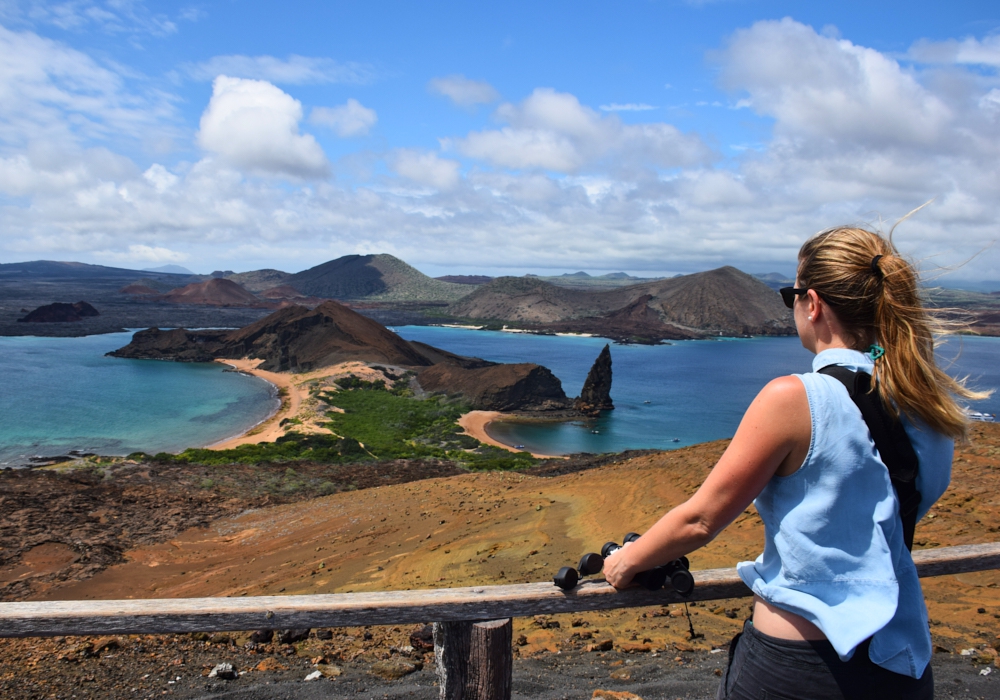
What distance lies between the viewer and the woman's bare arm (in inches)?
58.0

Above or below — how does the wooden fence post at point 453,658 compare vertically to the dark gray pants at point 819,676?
below

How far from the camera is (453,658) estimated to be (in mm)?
2430

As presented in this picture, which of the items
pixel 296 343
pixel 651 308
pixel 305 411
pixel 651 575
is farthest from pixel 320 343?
pixel 651 308

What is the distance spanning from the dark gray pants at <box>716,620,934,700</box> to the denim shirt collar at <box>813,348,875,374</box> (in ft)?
2.21

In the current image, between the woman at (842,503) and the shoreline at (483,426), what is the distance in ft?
112

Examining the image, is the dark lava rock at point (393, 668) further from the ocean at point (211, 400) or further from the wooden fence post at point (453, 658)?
the ocean at point (211, 400)

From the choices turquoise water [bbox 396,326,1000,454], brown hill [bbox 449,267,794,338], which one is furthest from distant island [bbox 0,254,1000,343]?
turquoise water [bbox 396,326,1000,454]

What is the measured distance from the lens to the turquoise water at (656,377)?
45575mm

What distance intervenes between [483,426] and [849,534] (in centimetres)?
4349

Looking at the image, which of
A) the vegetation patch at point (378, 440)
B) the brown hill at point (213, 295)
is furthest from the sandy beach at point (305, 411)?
the brown hill at point (213, 295)

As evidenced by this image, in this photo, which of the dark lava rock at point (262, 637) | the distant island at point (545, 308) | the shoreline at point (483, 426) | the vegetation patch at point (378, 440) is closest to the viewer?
the dark lava rock at point (262, 637)

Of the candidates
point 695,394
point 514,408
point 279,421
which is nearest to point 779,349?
point 695,394

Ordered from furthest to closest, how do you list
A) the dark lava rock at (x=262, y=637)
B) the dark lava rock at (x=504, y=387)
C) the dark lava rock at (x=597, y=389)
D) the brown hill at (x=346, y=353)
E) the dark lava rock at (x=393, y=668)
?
the dark lava rock at (x=597, y=389)
the brown hill at (x=346, y=353)
the dark lava rock at (x=504, y=387)
the dark lava rock at (x=262, y=637)
the dark lava rock at (x=393, y=668)

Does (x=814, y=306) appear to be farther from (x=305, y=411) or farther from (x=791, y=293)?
(x=305, y=411)
